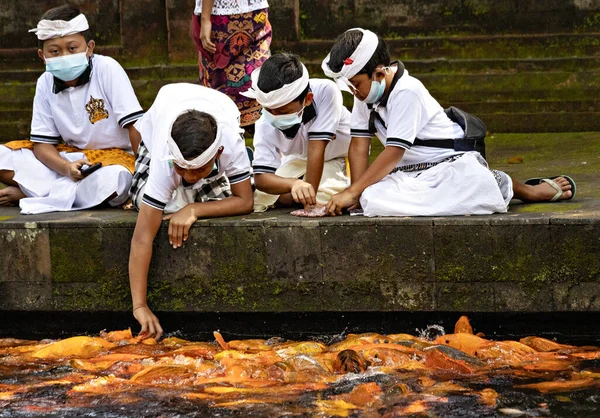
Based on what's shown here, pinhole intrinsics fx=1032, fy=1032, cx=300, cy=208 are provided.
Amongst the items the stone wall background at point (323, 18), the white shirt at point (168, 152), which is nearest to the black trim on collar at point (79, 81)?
the white shirt at point (168, 152)

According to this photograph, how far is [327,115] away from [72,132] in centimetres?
156

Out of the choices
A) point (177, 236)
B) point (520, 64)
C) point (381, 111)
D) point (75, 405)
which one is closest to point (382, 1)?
point (520, 64)

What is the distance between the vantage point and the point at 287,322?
17.5 ft

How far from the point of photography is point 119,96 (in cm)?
593

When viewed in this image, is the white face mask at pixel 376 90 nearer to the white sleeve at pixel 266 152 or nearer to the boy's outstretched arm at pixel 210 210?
the white sleeve at pixel 266 152

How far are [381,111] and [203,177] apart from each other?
3.28 feet

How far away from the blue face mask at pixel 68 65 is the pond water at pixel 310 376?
60.9 inches

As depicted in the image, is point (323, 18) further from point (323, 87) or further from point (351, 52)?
point (351, 52)

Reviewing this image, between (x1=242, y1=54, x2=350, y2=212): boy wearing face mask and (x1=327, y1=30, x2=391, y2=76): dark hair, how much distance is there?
184 mm

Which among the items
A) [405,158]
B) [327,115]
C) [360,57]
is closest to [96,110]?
[327,115]

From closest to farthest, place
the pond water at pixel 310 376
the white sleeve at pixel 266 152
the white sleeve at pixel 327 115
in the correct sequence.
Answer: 1. the pond water at pixel 310 376
2. the white sleeve at pixel 327 115
3. the white sleeve at pixel 266 152

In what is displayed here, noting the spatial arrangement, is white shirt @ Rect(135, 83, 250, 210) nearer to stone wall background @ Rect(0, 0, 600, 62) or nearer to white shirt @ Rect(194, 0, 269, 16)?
white shirt @ Rect(194, 0, 269, 16)

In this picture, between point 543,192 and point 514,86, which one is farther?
point 514,86

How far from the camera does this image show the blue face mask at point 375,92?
17.1 feet
